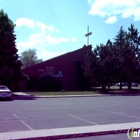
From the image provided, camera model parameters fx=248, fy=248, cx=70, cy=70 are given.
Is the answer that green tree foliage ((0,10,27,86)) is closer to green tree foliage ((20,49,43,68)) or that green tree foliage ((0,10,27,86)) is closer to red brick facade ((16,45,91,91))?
red brick facade ((16,45,91,91))

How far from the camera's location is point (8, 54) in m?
32.0

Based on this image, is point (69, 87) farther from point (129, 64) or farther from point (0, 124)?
point (0, 124)

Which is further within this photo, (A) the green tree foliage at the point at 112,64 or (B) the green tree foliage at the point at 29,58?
(B) the green tree foliage at the point at 29,58

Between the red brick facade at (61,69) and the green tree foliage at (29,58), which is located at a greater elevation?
the green tree foliage at (29,58)

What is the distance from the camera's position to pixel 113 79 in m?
40.9

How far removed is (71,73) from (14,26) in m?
17.5

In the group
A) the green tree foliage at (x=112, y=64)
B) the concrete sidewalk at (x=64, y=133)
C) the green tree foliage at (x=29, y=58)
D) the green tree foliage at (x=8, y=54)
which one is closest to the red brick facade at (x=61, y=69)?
the green tree foliage at (x=112, y=64)

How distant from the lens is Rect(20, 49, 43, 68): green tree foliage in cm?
10094

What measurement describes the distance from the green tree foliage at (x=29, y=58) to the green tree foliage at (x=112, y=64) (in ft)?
196

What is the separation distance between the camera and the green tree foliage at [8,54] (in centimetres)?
3099

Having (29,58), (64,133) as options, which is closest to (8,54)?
(64,133)

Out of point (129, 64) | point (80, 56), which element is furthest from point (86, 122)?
point (80, 56)

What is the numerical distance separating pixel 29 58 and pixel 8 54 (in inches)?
2778

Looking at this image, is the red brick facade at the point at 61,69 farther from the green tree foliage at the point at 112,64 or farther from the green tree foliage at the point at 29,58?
the green tree foliage at the point at 29,58
